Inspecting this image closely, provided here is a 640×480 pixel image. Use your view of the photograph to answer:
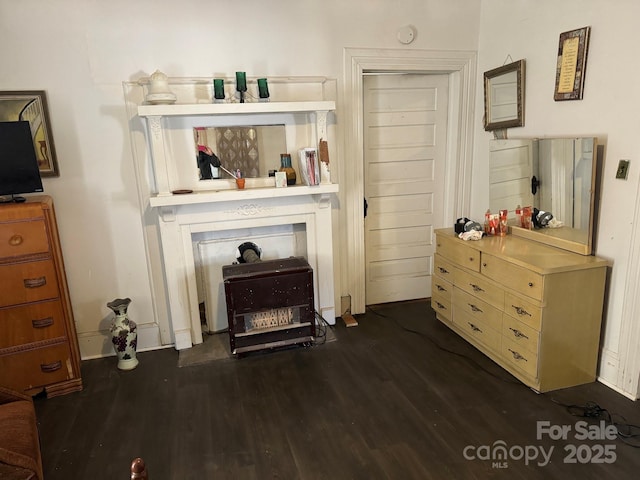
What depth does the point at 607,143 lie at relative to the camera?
2449 mm

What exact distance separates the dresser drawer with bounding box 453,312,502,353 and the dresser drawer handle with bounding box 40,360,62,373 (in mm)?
2682

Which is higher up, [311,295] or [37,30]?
[37,30]

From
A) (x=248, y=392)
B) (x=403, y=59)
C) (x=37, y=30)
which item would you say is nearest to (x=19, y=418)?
(x=248, y=392)

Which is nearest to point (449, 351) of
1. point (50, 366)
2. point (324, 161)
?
point (324, 161)

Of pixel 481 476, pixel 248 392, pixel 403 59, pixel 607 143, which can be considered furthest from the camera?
pixel 403 59

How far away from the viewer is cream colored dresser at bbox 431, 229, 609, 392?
7.90ft

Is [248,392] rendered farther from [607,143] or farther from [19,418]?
[607,143]

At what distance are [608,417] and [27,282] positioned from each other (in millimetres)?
3332

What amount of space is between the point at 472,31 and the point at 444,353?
251 centimetres

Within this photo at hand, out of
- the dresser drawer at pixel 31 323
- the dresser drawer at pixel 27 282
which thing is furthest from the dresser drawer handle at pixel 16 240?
the dresser drawer at pixel 31 323

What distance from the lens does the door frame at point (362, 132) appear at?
332 centimetres

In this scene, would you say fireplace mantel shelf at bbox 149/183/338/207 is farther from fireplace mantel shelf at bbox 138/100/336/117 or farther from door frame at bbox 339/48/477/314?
fireplace mantel shelf at bbox 138/100/336/117

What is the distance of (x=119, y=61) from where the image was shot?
9.39 ft

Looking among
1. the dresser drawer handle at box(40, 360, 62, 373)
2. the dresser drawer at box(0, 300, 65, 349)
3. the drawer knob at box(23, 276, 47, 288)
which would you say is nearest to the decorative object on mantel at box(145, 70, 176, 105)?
the drawer knob at box(23, 276, 47, 288)
